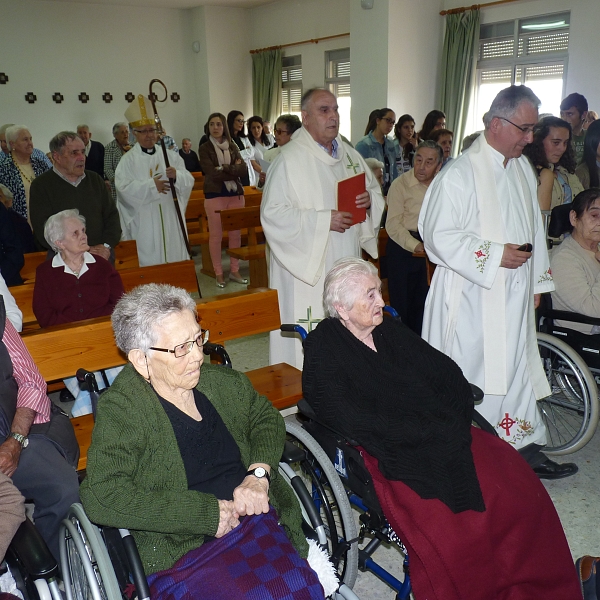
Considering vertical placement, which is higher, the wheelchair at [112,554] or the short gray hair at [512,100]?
the short gray hair at [512,100]

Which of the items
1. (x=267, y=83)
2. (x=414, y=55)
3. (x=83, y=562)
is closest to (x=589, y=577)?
(x=83, y=562)

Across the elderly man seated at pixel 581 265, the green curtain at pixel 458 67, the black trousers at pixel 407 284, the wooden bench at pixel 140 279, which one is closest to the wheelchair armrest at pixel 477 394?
the elderly man seated at pixel 581 265

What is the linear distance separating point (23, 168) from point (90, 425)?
2.96 meters

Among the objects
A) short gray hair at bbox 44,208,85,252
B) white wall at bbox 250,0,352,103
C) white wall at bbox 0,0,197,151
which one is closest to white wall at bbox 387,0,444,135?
white wall at bbox 250,0,352,103

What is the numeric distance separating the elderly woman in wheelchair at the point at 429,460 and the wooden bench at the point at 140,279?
5.43 ft

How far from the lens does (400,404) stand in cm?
185

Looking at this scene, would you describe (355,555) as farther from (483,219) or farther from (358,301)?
(483,219)

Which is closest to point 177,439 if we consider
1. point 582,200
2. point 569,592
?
point 569,592

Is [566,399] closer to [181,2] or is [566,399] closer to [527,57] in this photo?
[527,57]

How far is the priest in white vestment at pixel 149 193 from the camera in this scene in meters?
4.71

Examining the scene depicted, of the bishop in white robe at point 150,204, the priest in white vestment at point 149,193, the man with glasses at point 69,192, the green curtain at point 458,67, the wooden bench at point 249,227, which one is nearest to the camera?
the man with glasses at point 69,192

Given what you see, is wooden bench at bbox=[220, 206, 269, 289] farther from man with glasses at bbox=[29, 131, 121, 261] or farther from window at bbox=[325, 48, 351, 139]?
window at bbox=[325, 48, 351, 139]

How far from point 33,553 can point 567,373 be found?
2.34m

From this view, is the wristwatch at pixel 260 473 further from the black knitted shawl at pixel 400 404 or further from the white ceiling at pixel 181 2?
the white ceiling at pixel 181 2
